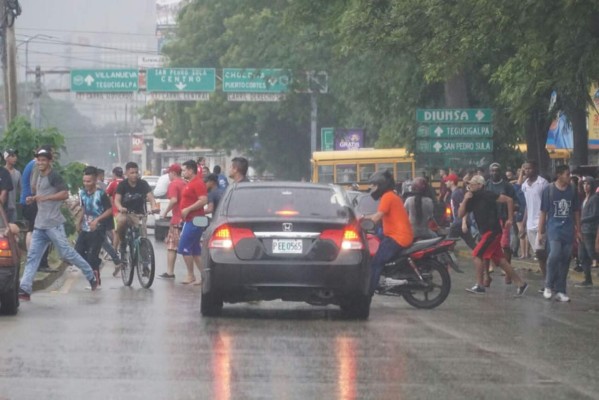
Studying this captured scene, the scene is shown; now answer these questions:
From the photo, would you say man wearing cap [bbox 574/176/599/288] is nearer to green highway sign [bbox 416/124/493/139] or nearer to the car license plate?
the car license plate

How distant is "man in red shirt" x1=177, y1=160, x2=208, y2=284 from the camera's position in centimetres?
2066

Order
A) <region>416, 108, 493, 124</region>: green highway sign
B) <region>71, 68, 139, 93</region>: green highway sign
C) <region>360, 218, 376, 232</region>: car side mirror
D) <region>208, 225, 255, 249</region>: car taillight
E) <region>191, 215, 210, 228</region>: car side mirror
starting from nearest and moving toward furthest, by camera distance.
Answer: <region>208, 225, 255, 249</region>: car taillight → <region>360, 218, 376, 232</region>: car side mirror → <region>191, 215, 210, 228</region>: car side mirror → <region>416, 108, 493, 124</region>: green highway sign → <region>71, 68, 139, 93</region>: green highway sign

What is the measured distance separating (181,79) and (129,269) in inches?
1644

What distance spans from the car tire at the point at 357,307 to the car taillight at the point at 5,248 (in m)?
3.54

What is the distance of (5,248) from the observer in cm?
1520

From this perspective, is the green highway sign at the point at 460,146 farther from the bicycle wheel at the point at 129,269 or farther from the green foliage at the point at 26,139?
the bicycle wheel at the point at 129,269

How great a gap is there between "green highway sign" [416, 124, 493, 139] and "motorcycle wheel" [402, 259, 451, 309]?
16.3m

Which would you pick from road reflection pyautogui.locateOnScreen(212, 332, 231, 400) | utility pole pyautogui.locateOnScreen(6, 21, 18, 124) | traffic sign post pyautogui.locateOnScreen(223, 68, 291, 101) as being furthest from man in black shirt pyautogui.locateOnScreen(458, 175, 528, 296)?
traffic sign post pyautogui.locateOnScreen(223, 68, 291, 101)

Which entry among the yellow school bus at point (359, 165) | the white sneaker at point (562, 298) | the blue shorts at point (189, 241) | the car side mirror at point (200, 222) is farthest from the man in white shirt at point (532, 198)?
the yellow school bus at point (359, 165)

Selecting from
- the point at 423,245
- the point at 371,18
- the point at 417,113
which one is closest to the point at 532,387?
the point at 423,245

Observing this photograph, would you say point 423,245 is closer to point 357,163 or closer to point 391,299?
point 391,299

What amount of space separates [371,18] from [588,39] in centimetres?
953

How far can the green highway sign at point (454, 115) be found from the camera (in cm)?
3356

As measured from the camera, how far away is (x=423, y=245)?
1748cm
